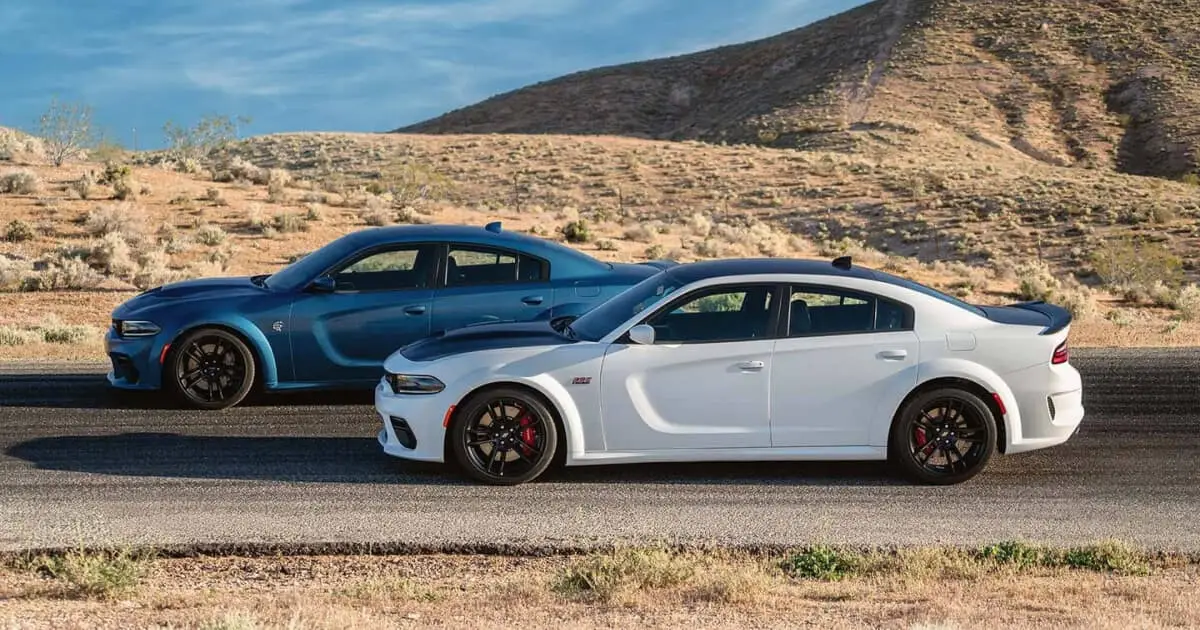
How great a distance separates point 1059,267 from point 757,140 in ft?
129

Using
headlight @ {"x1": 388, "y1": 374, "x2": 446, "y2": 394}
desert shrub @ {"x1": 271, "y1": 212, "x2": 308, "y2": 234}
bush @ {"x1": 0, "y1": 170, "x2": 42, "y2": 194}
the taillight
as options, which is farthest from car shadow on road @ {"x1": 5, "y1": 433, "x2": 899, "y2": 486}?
bush @ {"x1": 0, "y1": 170, "x2": 42, "y2": 194}

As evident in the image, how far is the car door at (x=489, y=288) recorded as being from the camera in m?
11.0

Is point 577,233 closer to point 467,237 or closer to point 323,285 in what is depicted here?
point 467,237

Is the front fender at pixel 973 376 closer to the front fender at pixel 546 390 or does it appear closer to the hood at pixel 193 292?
the front fender at pixel 546 390

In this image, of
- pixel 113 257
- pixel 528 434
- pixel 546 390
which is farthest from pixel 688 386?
pixel 113 257

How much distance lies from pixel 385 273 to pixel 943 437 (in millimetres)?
5035

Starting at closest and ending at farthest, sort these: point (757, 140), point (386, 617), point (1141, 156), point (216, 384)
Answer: point (386, 617), point (216, 384), point (1141, 156), point (757, 140)

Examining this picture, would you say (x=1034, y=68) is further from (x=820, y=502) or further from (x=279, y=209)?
(x=820, y=502)

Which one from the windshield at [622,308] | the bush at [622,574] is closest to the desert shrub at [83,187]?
the windshield at [622,308]

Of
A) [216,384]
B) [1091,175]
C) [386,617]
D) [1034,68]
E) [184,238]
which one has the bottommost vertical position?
[386,617]

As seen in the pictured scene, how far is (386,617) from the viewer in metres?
5.84

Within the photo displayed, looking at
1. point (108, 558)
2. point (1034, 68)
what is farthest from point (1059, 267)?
point (1034, 68)

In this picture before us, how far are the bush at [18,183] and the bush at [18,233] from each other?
3634 mm

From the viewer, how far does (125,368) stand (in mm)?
11094
